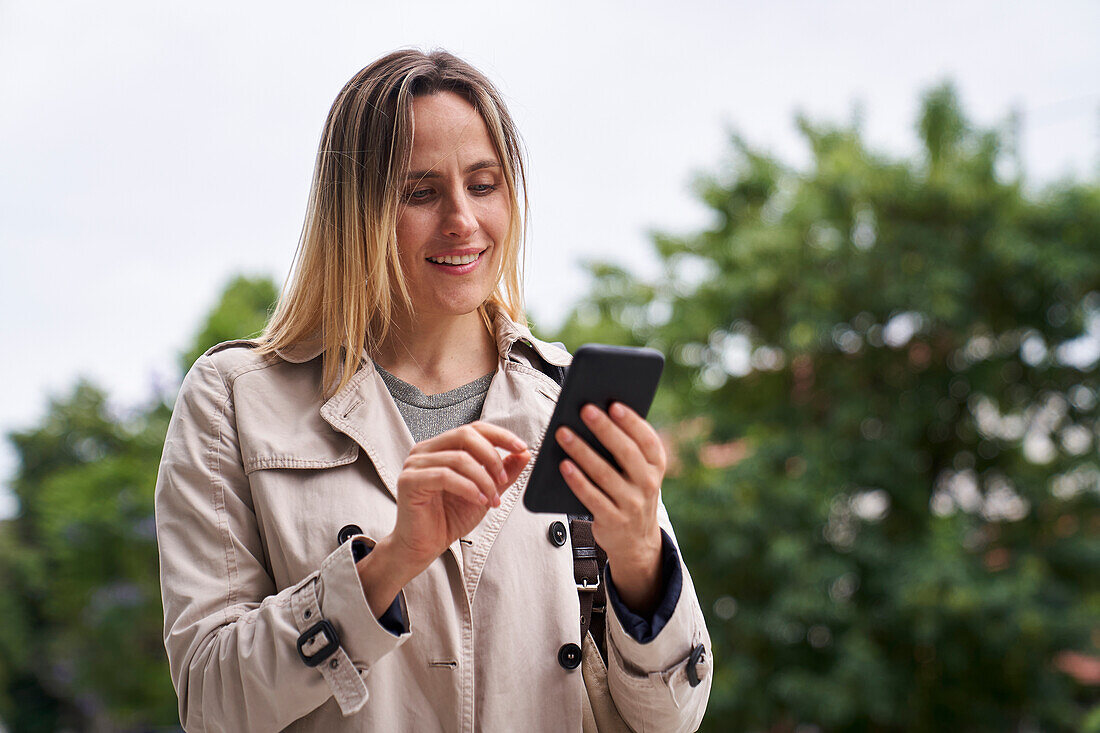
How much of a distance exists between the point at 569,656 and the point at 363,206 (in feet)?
2.43

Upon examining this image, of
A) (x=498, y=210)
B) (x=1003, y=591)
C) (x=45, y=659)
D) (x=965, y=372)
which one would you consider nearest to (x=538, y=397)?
(x=498, y=210)

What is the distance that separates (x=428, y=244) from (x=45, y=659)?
13.6 m

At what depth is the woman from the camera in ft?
4.19

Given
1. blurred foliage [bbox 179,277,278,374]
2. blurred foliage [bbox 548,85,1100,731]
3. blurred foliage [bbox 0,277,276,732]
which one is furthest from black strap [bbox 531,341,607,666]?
blurred foliage [bbox 179,277,278,374]

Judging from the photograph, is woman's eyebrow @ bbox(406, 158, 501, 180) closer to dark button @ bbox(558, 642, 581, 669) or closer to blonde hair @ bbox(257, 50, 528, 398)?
blonde hair @ bbox(257, 50, 528, 398)

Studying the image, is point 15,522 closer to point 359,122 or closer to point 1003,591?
point 1003,591

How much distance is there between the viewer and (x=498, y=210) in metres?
1.59

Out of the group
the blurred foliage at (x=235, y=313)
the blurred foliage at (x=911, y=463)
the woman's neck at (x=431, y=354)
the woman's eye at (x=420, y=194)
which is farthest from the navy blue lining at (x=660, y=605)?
the blurred foliage at (x=235, y=313)

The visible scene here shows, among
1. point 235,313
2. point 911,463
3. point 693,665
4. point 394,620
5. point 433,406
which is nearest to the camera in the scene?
point 394,620

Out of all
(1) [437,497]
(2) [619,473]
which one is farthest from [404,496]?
(2) [619,473]

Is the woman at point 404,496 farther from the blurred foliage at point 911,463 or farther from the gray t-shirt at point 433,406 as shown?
the blurred foliage at point 911,463

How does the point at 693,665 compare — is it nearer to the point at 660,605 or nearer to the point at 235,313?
the point at 660,605

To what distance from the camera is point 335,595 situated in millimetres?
1278

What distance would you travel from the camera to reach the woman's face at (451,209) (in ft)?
5.08
